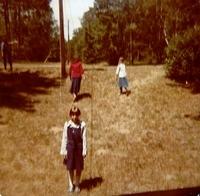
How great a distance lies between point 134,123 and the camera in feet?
13.0

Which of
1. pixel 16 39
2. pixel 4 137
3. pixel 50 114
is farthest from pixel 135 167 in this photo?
pixel 16 39

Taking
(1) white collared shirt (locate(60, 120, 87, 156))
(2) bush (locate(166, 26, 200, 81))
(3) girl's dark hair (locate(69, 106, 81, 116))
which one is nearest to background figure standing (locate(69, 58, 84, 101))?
(3) girl's dark hair (locate(69, 106, 81, 116))

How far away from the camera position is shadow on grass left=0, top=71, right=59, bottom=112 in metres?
3.54

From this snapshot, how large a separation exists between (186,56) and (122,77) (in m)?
0.69

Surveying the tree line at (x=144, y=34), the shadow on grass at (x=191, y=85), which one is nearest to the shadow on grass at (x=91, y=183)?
the tree line at (x=144, y=34)

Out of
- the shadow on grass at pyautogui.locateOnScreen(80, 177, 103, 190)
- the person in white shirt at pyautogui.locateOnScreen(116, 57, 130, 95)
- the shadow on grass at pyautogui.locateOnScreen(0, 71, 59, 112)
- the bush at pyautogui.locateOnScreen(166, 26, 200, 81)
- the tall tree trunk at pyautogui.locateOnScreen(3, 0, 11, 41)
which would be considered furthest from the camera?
the bush at pyautogui.locateOnScreen(166, 26, 200, 81)

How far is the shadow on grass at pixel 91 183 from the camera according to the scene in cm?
368

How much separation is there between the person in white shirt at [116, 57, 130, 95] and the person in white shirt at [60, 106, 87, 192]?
488mm

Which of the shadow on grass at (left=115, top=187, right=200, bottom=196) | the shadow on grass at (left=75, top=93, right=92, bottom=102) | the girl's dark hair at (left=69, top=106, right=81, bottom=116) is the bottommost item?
the shadow on grass at (left=115, top=187, right=200, bottom=196)

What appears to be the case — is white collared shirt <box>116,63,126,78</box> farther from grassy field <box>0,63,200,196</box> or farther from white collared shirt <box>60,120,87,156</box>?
white collared shirt <box>60,120,87,156</box>

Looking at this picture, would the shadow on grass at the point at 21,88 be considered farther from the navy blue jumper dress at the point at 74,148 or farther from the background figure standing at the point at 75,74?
the navy blue jumper dress at the point at 74,148

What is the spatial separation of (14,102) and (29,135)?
0.28 metres

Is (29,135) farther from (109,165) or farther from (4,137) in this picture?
(109,165)

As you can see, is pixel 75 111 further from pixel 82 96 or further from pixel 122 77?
pixel 122 77
